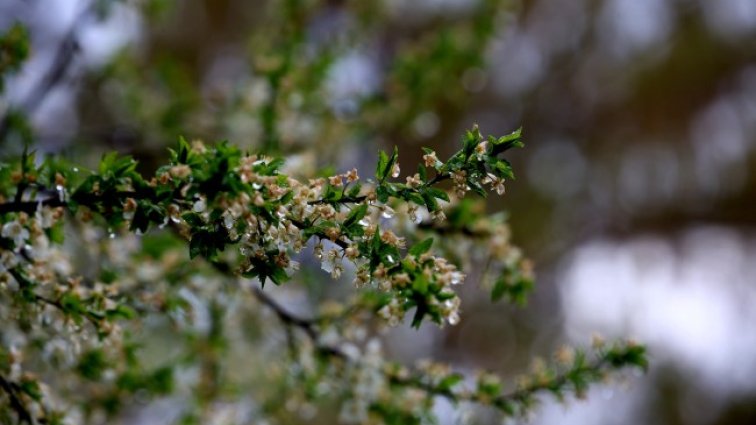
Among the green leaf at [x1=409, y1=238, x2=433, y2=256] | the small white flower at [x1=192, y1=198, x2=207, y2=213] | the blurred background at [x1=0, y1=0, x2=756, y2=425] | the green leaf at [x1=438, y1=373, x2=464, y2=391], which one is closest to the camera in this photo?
the small white flower at [x1=192, y1=198, x2=207, y2=213]

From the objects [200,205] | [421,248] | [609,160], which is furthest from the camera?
[609,160]

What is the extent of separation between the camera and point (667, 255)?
4.61 m

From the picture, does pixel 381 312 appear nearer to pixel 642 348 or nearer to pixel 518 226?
pixel 642 348

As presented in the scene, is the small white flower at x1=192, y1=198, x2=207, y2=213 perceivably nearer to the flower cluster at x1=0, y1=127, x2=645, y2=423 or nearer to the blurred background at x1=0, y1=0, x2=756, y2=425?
the flower cluster at x1=0, y1=127, x2=645, y2=423

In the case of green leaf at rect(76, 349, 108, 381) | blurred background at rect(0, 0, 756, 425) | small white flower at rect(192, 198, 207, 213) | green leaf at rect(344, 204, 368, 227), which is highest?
blurred background at rect(0, 0, 756, 425)

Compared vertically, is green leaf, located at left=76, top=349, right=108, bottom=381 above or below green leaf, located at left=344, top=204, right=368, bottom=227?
above

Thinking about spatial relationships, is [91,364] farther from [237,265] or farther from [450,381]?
[450,381]

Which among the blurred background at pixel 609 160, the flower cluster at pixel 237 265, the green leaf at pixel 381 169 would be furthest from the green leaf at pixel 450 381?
the blurred background at pixel 609 160

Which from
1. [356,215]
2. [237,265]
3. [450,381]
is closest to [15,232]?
[237,265]

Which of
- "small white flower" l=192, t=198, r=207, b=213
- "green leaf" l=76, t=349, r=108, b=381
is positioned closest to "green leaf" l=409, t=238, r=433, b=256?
"small white flower" l=192, t=198, r=207, b=213

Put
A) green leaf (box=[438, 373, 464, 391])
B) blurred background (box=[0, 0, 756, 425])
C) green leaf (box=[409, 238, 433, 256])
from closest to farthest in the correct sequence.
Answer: green leaf (box=[409, 238, 433, 256]) < green leaf (box=[438, 373, 464, 391]) < blurred background (box=[0, 0, 756, 425])

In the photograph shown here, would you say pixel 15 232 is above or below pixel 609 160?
below

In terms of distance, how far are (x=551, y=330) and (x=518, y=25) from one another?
2163 mm

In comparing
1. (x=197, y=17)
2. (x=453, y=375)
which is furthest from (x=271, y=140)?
(x=197, y=17)
